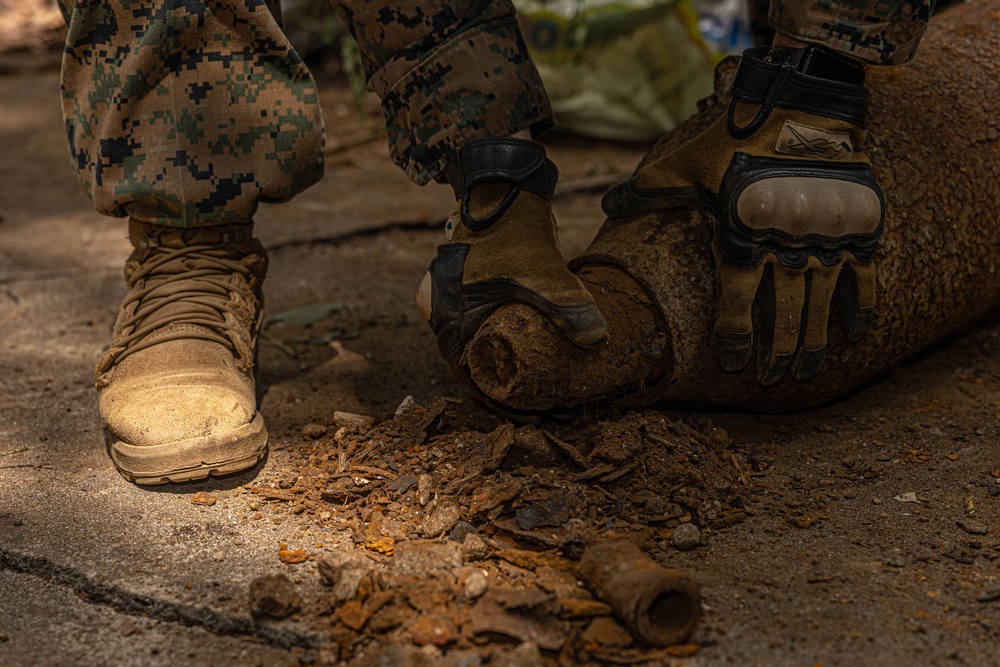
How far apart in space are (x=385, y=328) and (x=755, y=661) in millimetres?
1376

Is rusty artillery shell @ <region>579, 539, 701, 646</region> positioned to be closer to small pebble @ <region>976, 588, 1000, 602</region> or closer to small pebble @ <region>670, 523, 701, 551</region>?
small pebble @ <region>670, 523, 701, 551</region>

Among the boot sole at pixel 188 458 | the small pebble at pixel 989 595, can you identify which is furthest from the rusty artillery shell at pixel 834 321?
the small pebble at pixel 989 595

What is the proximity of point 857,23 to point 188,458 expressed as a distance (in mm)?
1245

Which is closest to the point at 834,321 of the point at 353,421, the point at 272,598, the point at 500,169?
the point at 500,169

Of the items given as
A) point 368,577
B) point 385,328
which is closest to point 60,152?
point 385,328

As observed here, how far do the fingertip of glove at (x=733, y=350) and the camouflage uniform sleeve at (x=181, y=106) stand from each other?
88cm

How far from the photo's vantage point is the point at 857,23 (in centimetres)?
146

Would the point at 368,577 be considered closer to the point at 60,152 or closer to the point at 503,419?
the point at 503,419

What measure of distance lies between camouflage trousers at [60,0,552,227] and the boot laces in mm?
90

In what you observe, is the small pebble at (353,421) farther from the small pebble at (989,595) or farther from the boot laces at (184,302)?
the small pebble at (989,595)

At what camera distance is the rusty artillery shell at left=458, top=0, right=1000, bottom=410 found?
149 cm

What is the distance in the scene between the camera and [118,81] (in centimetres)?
169

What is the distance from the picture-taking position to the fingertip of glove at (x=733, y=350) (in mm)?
1544

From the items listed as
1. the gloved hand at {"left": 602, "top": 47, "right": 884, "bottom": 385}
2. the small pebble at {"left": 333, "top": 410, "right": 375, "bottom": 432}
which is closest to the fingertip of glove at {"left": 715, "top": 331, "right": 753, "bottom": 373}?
the gloved hand at {"left": 602, "top": 47, "right": 884, "bottom": 385}
